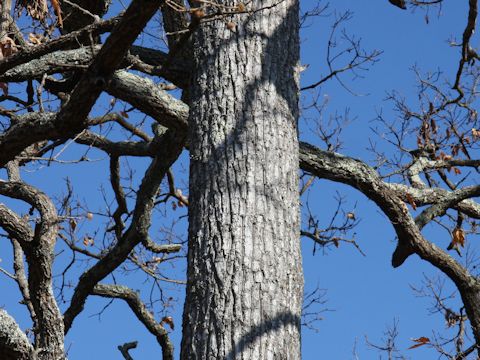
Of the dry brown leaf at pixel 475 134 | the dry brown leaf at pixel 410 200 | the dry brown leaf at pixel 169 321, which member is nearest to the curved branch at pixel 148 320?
the dry brown leaf at pixel 169 321

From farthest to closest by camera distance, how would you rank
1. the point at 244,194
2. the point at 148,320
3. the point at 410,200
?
the point at 148,320 < the point at 410,200 < the point at 244,194

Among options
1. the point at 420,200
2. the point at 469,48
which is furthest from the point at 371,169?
the point at 469,48

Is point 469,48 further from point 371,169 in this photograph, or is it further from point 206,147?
point 206,147

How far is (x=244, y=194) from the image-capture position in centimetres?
370

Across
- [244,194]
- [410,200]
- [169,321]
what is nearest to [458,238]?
[410,200]

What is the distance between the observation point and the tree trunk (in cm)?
351

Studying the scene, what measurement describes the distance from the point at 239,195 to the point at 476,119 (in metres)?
4.43

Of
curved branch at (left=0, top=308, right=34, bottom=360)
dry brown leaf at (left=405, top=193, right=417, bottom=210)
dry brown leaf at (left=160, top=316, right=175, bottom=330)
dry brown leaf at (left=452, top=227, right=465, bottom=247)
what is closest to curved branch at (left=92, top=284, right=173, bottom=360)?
dry brown leaf at (left=160, top=316, right=175, bottom=330)

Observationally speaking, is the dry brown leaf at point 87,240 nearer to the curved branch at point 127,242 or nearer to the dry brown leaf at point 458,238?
the curved branch at point 127,242

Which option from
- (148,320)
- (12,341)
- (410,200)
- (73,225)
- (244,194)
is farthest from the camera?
(148,320)

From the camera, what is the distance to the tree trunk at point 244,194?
3510 millimetres

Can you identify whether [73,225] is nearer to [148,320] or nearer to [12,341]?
[148,320]

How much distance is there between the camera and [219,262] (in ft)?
11.8

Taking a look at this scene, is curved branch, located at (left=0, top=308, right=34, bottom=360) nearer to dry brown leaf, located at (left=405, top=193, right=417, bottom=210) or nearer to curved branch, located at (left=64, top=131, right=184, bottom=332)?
curved branch, located at (left=64, top=131, right=184, bottom=332)
